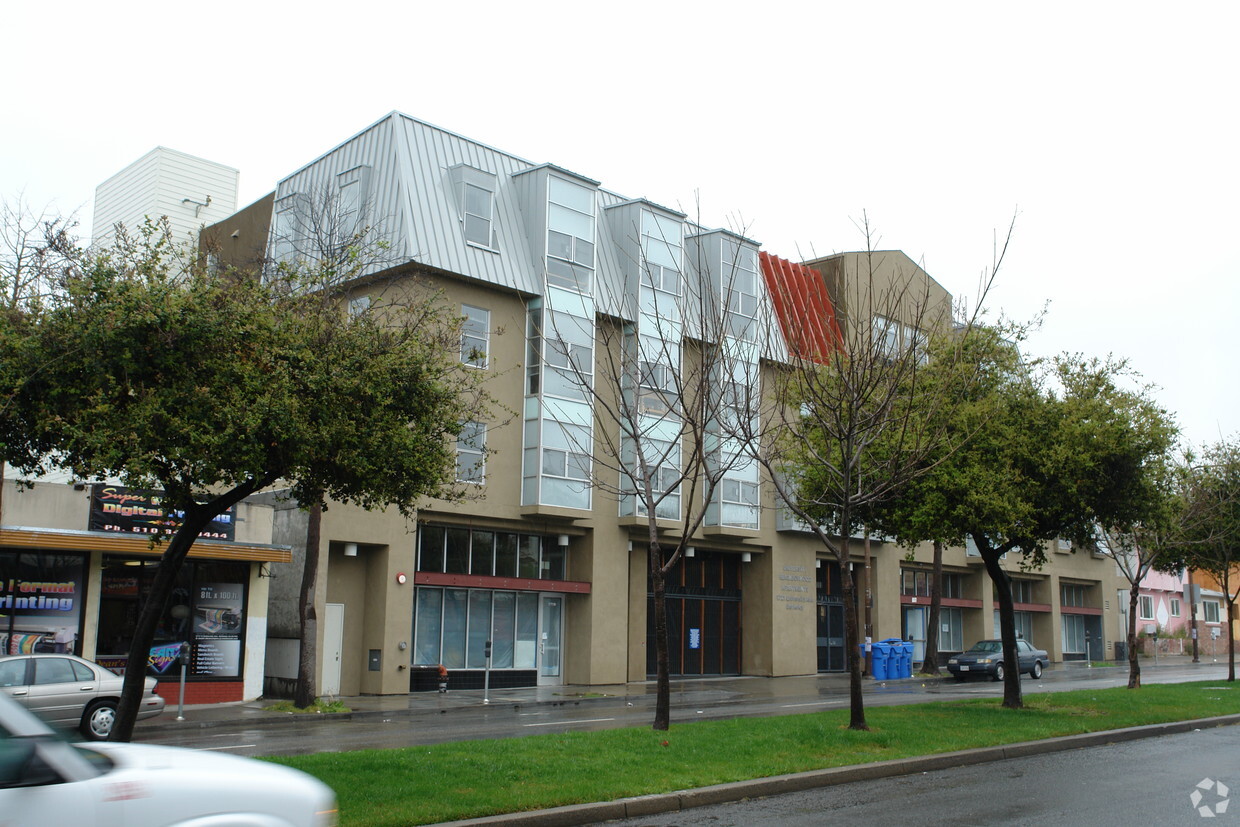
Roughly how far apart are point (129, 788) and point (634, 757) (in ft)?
27.6

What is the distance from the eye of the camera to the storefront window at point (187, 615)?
22547mm

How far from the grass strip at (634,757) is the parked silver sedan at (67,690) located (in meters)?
6.28

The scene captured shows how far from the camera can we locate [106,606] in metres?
22.5

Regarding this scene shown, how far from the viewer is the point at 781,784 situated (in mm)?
11367

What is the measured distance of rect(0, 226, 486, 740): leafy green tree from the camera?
34.6ft

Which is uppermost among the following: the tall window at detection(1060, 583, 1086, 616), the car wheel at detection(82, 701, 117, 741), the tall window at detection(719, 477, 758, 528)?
the tall window at detection(719, 477, 758, 528)

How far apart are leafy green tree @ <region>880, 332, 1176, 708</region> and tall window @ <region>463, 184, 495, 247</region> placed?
14.2 metres

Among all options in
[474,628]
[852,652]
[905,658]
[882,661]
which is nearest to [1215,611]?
[905,658]

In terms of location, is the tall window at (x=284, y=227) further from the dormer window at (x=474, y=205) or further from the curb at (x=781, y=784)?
the curb at (x=781, y=784)

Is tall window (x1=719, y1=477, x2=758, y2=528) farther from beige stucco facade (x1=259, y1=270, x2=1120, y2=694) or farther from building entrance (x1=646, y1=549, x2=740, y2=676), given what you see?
building entrance (x1=646, y1=549, x2=740, y2=676)

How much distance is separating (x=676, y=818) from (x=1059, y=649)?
157 ft

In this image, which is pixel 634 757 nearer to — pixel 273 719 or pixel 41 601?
pixel 273 719

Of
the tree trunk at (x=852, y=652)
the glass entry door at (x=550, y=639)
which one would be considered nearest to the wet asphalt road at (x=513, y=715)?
the glass entry door at (x=550, y=639)

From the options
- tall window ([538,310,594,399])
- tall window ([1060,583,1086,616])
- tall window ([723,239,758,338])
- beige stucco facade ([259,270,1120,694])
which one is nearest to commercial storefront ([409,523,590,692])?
beige stucco facade ([259,270,1120,694])
